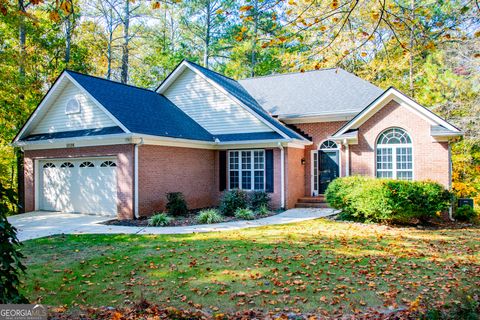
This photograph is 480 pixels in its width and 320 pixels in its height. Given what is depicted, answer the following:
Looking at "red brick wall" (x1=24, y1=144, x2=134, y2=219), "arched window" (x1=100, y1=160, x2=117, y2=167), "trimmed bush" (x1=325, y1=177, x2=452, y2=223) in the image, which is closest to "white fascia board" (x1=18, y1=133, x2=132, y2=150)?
"red brick wall" (x1=24, y1=144, x2=134, y2=219)

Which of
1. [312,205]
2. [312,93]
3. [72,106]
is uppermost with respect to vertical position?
[312,93]

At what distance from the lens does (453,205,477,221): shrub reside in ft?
45.5

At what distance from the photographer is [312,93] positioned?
Answer: 64.4ft

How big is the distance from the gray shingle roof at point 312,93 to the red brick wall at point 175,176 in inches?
190

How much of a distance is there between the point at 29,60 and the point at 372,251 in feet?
61.0

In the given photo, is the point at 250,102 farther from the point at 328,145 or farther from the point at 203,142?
Answer: the point at 328,145

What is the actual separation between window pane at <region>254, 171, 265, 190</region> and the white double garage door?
6239 mm

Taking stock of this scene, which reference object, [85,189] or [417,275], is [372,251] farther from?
[85,189]

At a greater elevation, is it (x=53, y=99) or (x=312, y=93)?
(x=312, y=93)

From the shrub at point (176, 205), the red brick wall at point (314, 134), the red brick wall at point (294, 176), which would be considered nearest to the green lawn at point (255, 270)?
the shrub at point (176, 205)

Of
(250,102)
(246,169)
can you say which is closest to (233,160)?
(246,169)

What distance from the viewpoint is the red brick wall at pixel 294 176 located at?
16.2 meters

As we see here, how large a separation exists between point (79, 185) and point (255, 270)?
11.2 meters

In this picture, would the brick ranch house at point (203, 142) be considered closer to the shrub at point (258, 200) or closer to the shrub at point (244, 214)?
the shrub at point (258, 200)
